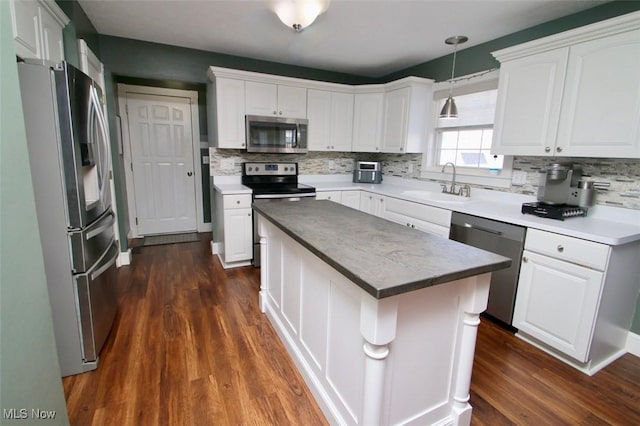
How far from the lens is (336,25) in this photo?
2.75 m

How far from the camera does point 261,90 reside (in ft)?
11.8

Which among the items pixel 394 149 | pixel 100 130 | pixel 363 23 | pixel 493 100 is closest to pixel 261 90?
pixel 363 23

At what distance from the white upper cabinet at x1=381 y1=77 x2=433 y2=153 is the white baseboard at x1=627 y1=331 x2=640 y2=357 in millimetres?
2456

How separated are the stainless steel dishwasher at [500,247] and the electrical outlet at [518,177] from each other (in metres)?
0.69

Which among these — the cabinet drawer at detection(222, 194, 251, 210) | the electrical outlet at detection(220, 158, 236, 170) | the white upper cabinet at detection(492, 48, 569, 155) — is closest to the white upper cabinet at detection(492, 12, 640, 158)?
the white upper cabinet at detection(492, 48, 569, 155)

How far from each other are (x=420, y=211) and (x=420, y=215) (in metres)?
0.04

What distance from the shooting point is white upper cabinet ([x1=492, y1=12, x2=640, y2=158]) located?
6.22ft

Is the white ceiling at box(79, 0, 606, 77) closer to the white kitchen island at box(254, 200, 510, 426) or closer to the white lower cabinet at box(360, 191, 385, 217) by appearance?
the white lower cabinet at box(360, 191, 385, 217)

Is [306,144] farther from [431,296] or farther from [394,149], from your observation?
[431,296]

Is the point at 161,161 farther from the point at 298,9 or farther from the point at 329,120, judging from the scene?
the point at 298,9

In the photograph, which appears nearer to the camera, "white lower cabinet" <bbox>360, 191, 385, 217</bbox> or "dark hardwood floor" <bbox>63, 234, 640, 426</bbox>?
"dark hardwood floor" <bbox>63, 234, 640, 426</bbox>

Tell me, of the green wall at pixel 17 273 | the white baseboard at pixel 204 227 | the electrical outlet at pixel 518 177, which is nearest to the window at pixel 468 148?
the electrical outlet at pixel 518 177

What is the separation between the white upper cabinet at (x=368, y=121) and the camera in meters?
4.02

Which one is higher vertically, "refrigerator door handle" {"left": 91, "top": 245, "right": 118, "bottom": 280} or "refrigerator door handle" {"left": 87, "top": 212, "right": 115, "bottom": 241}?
"refrigerator door handle" {"left": 87, "top": 212, "right": 115, "bottom": 241}
